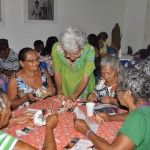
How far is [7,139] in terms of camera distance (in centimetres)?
127

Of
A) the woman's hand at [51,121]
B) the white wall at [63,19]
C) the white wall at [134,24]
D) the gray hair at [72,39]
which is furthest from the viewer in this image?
the white wall at [134,24]

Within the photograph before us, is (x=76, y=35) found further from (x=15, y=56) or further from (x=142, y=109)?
(x=15, y=56)

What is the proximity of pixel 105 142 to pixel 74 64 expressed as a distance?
140 cm

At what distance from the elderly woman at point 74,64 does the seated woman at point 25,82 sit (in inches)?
12.0

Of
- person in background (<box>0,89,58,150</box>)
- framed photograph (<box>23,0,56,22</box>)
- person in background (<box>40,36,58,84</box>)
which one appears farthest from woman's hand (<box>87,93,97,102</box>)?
framed photograph (<box>23,0,56,22</box>)

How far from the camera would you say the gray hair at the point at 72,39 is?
2.48 metres

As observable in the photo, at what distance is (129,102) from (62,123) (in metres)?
0.73

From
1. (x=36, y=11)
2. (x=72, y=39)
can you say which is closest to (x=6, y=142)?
(x=72, y=39)

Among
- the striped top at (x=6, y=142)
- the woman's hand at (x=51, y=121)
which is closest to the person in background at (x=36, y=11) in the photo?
the woman's hand at (x=51, y=121)

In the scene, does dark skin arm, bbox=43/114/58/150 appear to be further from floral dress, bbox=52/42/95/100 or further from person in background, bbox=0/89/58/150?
floral dress, bbox=52/42/95/100

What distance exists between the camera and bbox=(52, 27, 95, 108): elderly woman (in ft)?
8.23

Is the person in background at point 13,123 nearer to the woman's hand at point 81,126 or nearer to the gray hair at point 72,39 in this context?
the woman's hand at point 81,126

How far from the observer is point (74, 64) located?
9.12 feet

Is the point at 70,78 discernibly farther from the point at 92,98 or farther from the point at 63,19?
the point at 63,19
